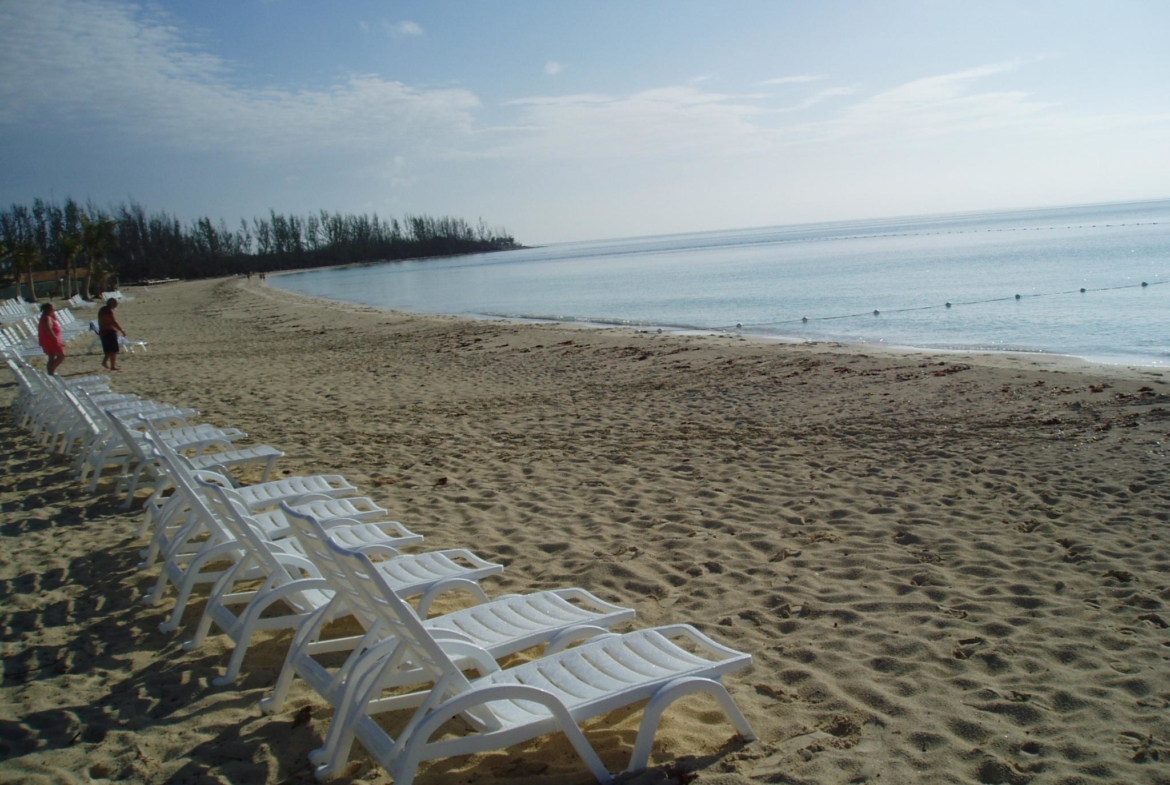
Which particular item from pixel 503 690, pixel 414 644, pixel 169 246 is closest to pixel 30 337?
pixel 414 644

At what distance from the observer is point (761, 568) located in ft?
14.4

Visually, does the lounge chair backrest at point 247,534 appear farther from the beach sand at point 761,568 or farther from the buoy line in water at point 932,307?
the buoy line in water at point 932,307

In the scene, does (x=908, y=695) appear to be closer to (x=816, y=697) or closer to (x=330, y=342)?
(x=816, y=697)

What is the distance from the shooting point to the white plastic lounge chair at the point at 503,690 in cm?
229

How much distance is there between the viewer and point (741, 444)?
731 centimetres

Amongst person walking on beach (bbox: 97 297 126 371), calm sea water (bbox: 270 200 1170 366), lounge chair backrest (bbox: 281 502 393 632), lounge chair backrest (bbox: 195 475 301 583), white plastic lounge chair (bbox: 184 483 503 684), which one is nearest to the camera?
lounge chair backrest (bbox: 281 502 393 632)

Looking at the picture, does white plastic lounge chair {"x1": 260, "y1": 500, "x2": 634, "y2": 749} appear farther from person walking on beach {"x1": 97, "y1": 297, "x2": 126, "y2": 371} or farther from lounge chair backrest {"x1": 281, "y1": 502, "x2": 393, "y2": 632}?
person walking on beach {"x1": 97, "y1": 297, "x2": 126, "y2": 371}

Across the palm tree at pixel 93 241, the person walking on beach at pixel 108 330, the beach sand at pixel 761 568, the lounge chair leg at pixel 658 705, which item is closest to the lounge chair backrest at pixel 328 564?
the beach sand at pixel 761 568

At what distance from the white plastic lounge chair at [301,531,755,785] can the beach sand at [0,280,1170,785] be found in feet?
0.65

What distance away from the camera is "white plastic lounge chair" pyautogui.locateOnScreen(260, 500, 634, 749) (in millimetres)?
2682

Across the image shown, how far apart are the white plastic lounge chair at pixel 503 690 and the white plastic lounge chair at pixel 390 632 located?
0.07 m

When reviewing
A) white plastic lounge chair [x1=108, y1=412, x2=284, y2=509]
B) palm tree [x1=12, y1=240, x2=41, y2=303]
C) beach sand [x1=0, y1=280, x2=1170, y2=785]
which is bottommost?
beach sand [x1=0, y1=280, x2=1170, y2=785]

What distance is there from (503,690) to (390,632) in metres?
0.58

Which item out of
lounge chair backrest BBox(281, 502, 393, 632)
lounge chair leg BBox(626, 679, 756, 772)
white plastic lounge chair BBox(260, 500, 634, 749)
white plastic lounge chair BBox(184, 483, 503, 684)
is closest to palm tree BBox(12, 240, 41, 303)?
white plastic lounge chair BBox(184, 483, 503, 684)
